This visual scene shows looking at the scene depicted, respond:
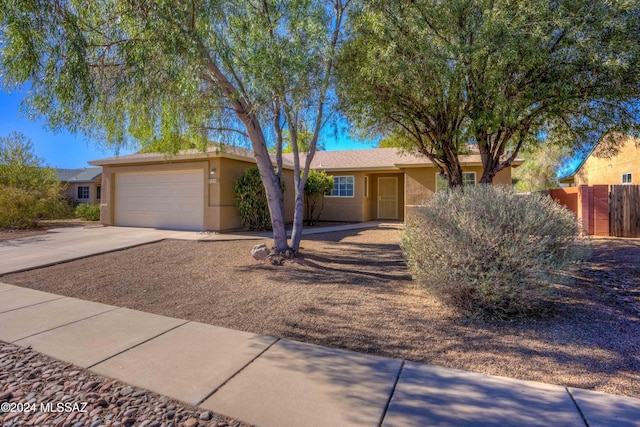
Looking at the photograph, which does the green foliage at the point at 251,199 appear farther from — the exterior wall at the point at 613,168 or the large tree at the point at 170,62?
the exterior wall at the point at 613,168

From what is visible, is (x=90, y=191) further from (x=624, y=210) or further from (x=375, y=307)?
(x=624, y=210)

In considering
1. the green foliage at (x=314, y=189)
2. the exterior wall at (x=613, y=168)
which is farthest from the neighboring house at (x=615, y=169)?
the green foliage at (x=314, y=189)

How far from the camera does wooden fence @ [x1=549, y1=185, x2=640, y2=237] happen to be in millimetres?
10891

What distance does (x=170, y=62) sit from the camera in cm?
601

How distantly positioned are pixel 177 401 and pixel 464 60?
6688mm

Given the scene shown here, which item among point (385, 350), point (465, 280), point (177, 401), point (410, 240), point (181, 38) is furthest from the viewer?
point (181, 38)

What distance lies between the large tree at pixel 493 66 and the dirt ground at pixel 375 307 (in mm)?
3191

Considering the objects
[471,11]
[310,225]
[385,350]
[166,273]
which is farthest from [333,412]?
[310,225]

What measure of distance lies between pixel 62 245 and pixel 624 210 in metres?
17.3

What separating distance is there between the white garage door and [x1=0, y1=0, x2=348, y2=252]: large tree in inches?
216

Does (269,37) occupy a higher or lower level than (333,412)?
higher

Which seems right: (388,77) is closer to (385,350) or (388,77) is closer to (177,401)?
(385,350)

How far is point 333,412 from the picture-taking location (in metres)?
2.70

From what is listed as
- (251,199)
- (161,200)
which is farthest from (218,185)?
(161,200)
